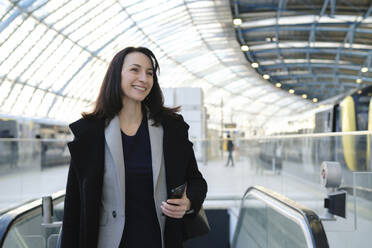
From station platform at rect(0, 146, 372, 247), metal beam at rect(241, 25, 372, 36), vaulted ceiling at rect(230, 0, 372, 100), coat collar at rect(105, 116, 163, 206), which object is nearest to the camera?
coat collar at rect(105, 116, 163, 206)

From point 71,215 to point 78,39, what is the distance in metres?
25.0

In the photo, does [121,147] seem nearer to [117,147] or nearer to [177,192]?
[117,147]

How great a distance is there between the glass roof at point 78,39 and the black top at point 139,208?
18319mm

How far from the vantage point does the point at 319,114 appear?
1827 cm

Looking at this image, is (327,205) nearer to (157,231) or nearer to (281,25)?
(157,231)

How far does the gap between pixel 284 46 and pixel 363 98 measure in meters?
24.1

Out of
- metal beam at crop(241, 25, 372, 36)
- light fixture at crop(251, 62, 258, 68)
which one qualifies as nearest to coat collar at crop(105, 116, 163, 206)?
metal beam at crop(241, 25, 372, 36)

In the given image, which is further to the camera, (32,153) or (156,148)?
(32,153)

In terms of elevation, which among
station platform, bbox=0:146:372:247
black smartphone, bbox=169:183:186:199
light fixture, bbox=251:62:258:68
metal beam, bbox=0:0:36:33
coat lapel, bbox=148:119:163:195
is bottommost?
station platform, bbox=0:146:372:247

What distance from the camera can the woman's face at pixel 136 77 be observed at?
238cm

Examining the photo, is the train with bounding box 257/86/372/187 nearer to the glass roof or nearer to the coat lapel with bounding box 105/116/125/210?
the coat lapel with bounding box 105/116/125/210

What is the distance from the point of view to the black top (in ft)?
7.28

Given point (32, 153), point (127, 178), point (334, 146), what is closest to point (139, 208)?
point (127, 178)

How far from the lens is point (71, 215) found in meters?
2.25
